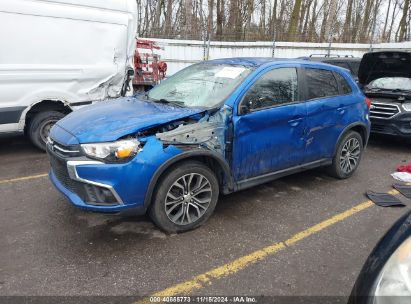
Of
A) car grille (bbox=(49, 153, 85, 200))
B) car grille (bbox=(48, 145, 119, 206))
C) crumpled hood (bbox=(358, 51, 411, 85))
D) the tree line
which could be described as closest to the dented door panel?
car grille (bbox=(48, 145, 119, 206))

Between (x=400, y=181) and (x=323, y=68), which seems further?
(x=400, y=181)

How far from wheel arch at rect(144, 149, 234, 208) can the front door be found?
5.0 inches

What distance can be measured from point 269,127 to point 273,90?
1.50ft

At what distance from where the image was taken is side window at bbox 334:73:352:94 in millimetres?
5098

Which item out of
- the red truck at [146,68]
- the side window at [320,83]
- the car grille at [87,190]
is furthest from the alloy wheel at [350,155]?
the red truck at [146,68]

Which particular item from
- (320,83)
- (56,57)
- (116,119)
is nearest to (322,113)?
(320,83)

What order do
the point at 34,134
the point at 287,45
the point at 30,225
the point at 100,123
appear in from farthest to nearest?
1. the point at 287,45
2. the point at 34,134
3. the point at 30,225
4. the point at 100,123

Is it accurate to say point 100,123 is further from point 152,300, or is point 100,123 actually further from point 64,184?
point 152,300

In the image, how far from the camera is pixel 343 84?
514 cm

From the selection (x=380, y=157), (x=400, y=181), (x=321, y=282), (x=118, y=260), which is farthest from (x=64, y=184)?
(x=380, y=157)

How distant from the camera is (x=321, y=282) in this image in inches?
118

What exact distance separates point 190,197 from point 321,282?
1.41 m

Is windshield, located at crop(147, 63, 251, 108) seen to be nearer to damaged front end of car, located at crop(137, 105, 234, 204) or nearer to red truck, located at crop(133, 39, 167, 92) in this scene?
damaged front end of car, located at crop(137, 105, 234, 204)

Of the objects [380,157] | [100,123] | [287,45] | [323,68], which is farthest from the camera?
[287,45]
